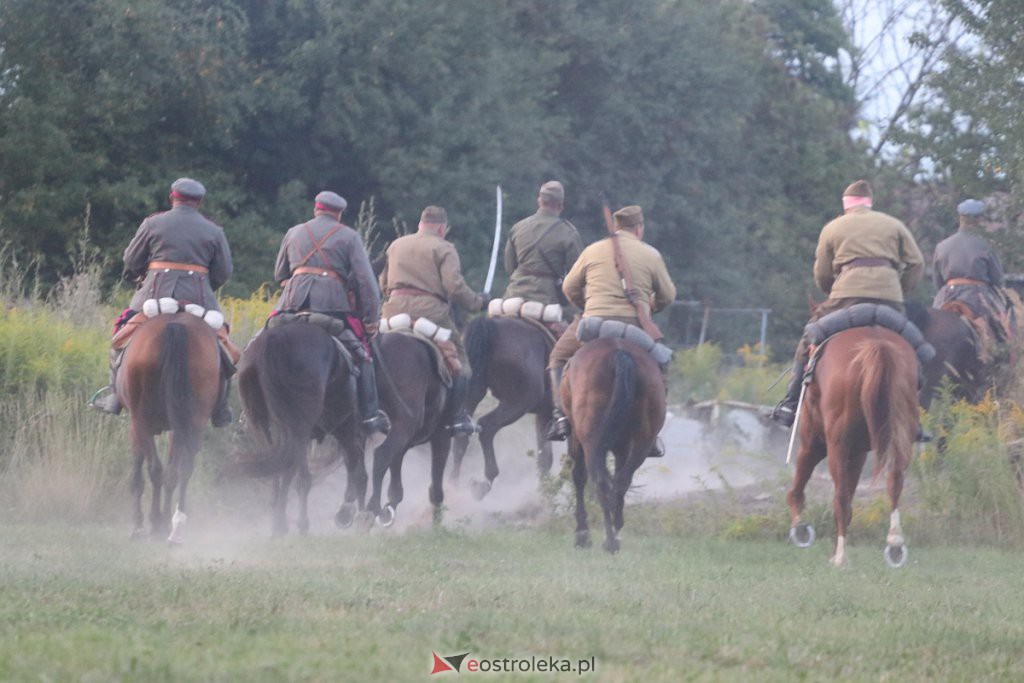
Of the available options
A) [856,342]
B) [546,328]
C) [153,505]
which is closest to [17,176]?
[546,328]

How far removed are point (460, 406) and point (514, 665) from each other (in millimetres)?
7690

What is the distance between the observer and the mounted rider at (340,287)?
1253cm

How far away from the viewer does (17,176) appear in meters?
24.3

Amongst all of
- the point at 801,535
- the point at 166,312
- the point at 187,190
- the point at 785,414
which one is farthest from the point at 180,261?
the point at 801,535

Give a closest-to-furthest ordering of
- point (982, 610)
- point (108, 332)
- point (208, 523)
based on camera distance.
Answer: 1. point (982, 610)
2. point (208, 523)
3. point (108, 332)

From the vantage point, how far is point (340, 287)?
1263 centimetres

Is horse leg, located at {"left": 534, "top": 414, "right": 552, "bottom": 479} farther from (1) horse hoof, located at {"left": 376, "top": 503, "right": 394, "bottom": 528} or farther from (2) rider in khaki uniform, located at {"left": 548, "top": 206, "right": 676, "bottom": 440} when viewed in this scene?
(2) rider in khaki uniform, located at {"left": 548, "top": 206, "right": 676, "bottom": 440}

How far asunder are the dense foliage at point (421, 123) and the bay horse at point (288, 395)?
7608mm

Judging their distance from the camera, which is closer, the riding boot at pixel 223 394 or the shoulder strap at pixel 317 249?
the riding boot at pixel 223 394

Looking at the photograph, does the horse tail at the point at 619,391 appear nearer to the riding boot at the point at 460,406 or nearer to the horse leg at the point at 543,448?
the riding boot at the point at 460,406

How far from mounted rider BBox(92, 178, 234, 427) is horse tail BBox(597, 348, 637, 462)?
9.45 ft

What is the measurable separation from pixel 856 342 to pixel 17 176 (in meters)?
16.4

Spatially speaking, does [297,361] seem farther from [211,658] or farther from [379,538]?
[211,658]

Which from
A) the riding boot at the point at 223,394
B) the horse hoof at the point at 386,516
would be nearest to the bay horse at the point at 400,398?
the horse hoof at the point at 386,516
